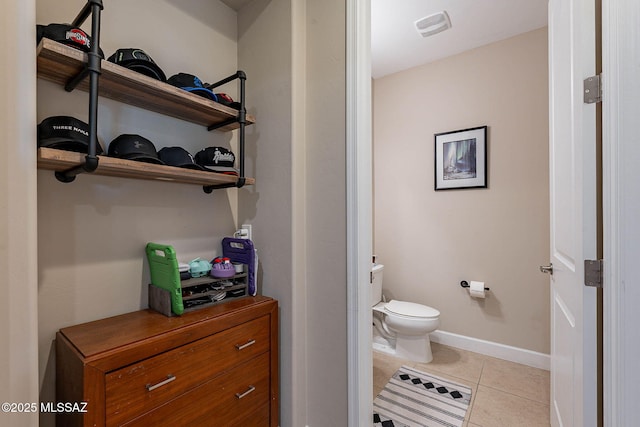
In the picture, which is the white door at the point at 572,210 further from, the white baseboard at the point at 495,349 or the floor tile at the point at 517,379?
the white baseboard at the point at 495,349

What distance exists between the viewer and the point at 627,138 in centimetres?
87

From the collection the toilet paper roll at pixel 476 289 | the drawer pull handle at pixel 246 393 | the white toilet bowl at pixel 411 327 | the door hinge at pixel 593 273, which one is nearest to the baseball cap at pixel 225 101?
the drawer pull handle at pixel 246 393

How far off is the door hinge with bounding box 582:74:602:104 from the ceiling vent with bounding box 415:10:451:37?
5.01 ft

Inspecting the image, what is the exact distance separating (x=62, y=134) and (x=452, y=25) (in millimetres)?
2608

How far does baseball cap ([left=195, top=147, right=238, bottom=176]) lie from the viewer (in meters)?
1.37

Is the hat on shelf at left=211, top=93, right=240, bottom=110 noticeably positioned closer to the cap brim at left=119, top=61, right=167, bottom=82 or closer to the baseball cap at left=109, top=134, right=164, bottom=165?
the cap brim at left=119, top=61, right=167, bottom=82

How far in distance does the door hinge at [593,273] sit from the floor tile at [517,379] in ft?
4.82

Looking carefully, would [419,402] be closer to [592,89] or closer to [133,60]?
[592,89]

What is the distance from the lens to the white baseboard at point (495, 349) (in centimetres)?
228

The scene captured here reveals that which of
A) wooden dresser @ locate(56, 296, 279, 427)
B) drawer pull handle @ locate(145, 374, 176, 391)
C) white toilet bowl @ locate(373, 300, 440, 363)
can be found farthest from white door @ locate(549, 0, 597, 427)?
drawer pull handle @ locate(145, 374, 176, 391)

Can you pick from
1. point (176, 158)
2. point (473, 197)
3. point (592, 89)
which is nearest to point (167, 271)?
point (176, 158)

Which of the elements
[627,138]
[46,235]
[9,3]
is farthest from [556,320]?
[9,3]

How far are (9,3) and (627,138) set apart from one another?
A: 6.04 feet

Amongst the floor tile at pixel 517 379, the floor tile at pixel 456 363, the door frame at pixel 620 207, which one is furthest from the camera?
the floor tile at pixel 456 363
